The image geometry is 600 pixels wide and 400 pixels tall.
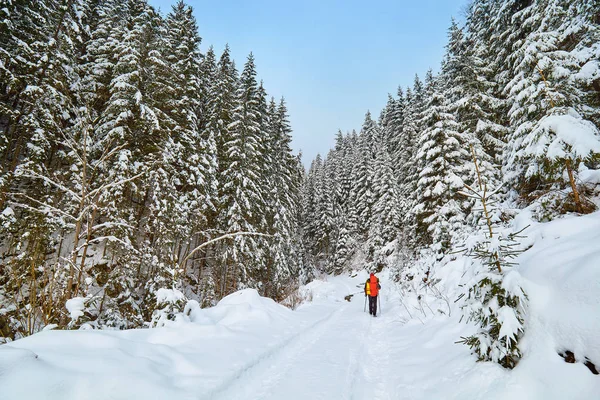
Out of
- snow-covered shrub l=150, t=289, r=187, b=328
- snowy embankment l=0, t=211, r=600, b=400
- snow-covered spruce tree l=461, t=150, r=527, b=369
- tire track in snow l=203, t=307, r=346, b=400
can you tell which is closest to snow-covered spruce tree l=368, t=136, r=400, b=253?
snowy embankment l=0, t=211, r=600, b=400

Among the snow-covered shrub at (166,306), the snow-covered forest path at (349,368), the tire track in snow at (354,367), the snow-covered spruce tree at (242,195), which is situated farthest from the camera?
the snow-covered spruce tree at (242,195)

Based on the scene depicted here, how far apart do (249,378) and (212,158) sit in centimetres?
1608

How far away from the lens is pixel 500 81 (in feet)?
45.5

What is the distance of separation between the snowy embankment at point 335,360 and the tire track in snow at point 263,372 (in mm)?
18

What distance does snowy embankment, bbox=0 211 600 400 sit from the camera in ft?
8.75

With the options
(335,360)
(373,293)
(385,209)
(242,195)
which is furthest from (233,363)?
(385,209)

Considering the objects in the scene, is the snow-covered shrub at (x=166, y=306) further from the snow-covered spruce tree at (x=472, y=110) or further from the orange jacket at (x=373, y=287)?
the snow-covered spruce tree at (x=472, y=110)

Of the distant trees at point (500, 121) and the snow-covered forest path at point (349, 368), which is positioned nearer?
the snow-covered forest path at point (349, 368)

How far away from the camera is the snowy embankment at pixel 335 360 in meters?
2.67

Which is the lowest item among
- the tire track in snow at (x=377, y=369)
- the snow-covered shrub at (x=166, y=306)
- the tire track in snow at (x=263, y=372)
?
the tire track in snow at (x=377, y=369)

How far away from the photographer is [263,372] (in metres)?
4.35

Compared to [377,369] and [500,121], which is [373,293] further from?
[500,121]

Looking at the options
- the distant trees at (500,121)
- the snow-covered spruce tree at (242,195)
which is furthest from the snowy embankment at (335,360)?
the snow-covered spruce tree at (242,195)

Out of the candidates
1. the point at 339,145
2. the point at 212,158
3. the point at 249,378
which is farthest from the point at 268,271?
the point at 339,145
